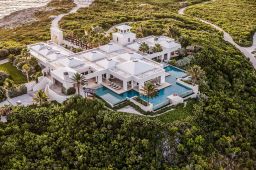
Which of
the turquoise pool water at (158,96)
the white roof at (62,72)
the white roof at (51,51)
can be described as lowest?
the turquoise pool water at (158,96)

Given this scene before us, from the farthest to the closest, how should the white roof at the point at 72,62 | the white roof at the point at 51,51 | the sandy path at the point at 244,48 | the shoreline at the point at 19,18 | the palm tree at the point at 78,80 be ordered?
the shoreline at the point at 19,18 < the sandy path at the point at 244,48 < the white roof at the point at 51,51 < the white roof at the point at 72,62 < the palm tree at the point at 78,80

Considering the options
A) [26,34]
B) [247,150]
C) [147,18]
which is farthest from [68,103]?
[147,18]

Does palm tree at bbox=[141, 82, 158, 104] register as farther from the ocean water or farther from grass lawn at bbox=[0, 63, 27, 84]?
the ocean water

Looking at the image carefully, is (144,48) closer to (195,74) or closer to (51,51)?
(195,74)

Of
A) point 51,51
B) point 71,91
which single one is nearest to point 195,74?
point 71,91

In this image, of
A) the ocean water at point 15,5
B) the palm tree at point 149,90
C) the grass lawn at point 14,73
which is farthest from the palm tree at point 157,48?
the ocean water at point 15,5

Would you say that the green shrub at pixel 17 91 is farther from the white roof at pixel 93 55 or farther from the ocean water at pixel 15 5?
the ocean water at pixel 15 5
